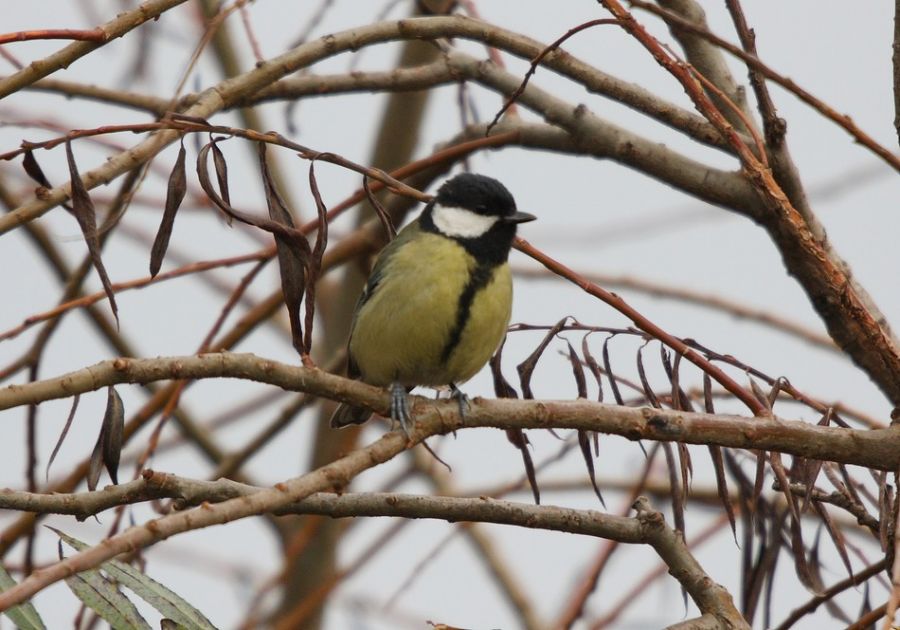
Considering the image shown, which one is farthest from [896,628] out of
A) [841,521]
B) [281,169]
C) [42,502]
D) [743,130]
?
[281,169]

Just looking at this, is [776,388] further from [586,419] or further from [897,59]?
[897,59]

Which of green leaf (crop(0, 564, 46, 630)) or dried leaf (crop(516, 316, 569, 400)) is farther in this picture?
dried leaf (crop(516, 316, 569, 400))

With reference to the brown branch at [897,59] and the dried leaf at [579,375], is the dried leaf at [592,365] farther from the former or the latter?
the brown branch at [897,59]

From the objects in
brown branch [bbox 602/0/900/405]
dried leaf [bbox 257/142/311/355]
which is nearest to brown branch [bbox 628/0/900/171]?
brown branch [bbox 602/0/900/405]

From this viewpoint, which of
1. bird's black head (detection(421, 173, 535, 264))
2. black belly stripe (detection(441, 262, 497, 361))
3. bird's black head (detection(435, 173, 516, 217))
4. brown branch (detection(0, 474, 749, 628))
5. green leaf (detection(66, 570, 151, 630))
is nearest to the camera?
brown branch (detection(0, 474, 749, 628))

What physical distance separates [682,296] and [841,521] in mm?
817

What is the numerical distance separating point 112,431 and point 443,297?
124 centimetres

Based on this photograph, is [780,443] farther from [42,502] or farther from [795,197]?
[42,502]

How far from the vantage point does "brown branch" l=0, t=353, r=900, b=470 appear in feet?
5.53

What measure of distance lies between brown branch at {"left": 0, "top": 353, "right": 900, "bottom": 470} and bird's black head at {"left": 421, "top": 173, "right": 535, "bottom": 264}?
113cm

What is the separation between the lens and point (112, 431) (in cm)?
179

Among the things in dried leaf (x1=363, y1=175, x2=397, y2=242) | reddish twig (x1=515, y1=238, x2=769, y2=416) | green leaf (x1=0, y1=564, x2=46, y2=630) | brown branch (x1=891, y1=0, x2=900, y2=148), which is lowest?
green leaf (x1=0, y1=564, x2=46, y2=630)

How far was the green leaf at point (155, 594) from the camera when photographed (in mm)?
1708

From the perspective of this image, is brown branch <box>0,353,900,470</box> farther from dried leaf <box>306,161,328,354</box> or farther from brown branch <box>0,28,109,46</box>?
brown branch <box>0,28,109,46</box>
